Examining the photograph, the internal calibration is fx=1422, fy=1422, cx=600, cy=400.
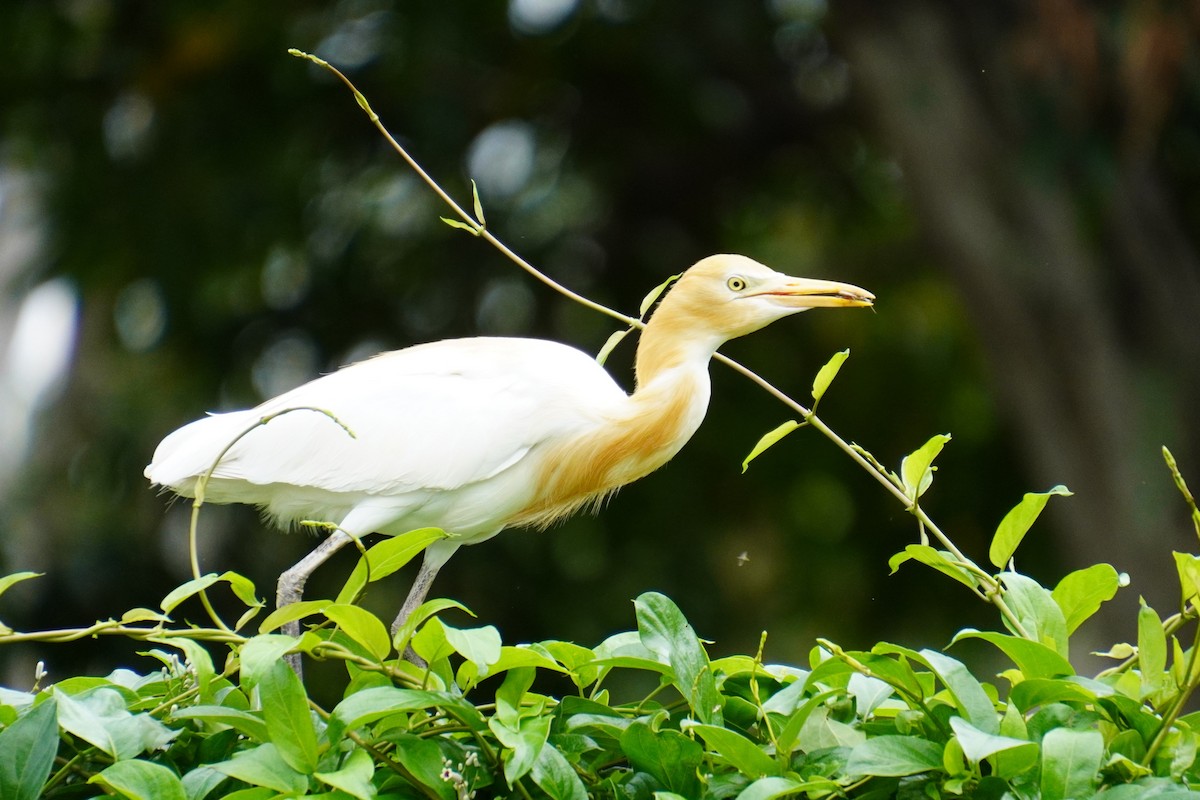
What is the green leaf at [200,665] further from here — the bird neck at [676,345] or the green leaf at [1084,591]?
the bird neck at [676,345]

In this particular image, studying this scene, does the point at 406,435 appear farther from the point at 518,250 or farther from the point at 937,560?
the point at 518,250

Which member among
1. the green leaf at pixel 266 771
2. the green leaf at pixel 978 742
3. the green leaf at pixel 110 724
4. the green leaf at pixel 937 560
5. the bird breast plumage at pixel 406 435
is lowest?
the bird breast plumage at pixel 406 435

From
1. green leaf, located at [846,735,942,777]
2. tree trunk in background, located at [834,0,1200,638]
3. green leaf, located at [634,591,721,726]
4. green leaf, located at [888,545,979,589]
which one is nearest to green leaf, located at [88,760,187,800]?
green leaf, located at [634,591,721,726]

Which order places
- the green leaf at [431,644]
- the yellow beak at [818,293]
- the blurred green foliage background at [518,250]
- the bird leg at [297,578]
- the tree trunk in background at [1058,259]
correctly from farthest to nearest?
1. the blurred green foliage background at [518,250]
2. the tree trunk in background at [1058,259]
3. the yellow beak at [818,293]
4. the bird leg at [297,578]
5. the green leaf at [431,644]

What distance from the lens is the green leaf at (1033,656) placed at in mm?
1401

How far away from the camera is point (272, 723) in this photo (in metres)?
1.33

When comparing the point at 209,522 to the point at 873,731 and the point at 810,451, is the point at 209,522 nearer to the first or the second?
the point at 810,451

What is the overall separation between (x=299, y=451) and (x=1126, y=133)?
453 centimetres

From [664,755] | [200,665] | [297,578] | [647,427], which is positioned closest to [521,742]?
[664,755]

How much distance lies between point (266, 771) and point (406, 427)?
1101 millimetres

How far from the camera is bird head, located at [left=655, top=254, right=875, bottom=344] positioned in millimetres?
2379

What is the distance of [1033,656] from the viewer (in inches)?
55.8

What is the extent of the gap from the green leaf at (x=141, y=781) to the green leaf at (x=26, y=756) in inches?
1.9

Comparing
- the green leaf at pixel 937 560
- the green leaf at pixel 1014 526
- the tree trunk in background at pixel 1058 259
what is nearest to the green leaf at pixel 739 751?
the green leaf at pixel 937 560
